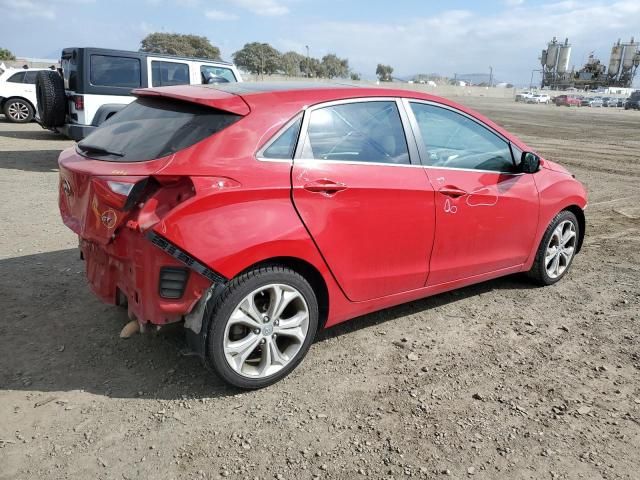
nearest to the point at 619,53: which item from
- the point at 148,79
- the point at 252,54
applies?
the point at 252,54

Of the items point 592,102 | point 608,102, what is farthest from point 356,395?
point 608,102

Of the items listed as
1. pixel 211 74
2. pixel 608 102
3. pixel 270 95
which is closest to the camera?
pixel 270 95

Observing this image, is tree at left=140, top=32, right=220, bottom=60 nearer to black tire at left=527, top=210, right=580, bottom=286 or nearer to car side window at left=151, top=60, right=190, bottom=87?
car side window at left=151, top=60, right=190, bottom=87

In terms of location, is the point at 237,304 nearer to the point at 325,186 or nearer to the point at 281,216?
the point at 281,216

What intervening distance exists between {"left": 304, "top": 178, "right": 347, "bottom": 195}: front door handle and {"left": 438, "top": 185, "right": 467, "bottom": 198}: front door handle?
33.4 inches

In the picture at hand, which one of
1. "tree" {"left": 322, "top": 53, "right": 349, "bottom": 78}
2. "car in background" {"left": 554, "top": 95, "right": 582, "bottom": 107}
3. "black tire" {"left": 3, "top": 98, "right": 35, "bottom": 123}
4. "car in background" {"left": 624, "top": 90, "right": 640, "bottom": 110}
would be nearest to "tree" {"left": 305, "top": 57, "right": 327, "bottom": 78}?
"tree" {"left": 322, "top": 53, "right": 349, "bottom": 78}

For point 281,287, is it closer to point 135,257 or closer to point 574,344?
point 135,257

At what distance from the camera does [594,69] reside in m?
125

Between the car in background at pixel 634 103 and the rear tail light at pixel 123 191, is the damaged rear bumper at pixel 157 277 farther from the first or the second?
the car in background at pixel 634 103

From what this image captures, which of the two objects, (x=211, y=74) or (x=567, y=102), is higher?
(x=567, y=102)

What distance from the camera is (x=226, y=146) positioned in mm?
2811

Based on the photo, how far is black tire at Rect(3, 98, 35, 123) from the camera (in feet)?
53.2

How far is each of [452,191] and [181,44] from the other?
84565mm

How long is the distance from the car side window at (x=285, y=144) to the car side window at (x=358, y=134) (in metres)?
0.07
